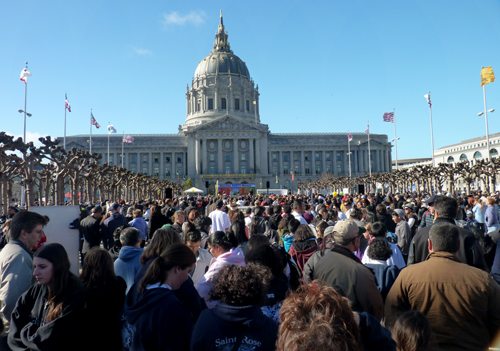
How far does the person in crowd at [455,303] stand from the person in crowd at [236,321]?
1272mm

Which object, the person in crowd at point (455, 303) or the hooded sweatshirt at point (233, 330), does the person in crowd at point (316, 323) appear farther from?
the person in crowd at point (455, 303)

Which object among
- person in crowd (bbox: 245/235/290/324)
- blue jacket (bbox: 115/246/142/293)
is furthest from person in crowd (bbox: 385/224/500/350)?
blue jacket (bbox: 115/246/142/293)

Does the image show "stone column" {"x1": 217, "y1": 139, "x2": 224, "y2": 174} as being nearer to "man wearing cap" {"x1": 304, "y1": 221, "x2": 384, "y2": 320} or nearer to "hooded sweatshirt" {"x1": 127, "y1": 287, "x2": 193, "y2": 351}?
"man wearing cap" {"x1": 304, "y1": 221, "x2": 384, "y2": 320}

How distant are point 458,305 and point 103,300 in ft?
9.77

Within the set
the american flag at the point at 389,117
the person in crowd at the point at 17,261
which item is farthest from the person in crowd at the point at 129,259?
the american flag at the point at 389,117

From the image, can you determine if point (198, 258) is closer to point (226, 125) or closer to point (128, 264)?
point (128, 264)

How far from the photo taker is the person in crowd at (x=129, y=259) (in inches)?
219

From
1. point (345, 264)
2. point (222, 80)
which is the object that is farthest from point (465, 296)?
point (222, 80)

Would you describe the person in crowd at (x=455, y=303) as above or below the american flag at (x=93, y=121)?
below

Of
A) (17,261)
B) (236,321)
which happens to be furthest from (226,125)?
(236,321)

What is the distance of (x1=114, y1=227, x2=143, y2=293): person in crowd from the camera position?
5562 mm

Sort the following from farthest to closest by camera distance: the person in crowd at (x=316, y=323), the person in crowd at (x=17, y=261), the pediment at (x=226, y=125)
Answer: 1. the pediment at (x=226, y=125)
2. the person in crowd at (x=17, y=261)
3. the person in crowd at (x=316, y=323)

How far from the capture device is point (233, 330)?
2.77m

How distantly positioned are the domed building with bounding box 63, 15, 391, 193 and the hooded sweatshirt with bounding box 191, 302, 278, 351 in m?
97.2
